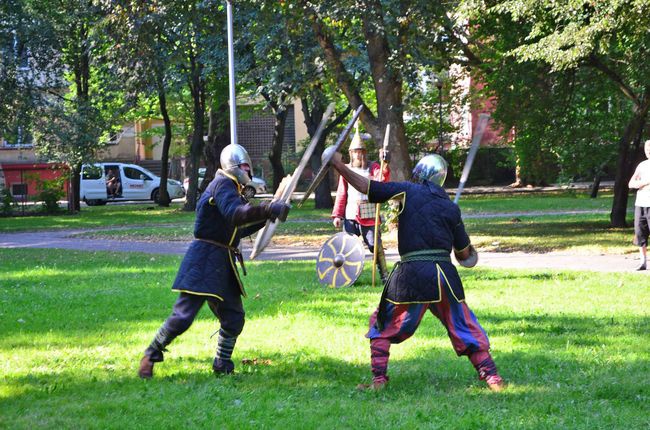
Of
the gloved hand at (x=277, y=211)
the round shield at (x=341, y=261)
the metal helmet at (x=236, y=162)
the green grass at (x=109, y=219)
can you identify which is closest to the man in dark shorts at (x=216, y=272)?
the metal helmet at (x=236, y=162)

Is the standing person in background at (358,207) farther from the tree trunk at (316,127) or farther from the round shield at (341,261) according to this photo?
the tree trunk at (316,127)

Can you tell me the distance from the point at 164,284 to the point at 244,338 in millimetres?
4288

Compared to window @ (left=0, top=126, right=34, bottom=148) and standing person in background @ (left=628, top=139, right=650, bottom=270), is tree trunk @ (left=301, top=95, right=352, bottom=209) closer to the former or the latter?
window @ (left=0, top=126, right=34, bottom=148)

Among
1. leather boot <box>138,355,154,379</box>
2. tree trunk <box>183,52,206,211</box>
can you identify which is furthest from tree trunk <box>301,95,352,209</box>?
leather boot <box>138,355,154,379</box>

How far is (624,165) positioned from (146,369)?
52.7 ft

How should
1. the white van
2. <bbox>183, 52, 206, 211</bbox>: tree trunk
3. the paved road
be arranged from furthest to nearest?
the white van, <bbox>183, 52, 206, 211</bbox>: tree trunk, the paved road

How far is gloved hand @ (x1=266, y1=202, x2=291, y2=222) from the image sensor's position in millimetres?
6344

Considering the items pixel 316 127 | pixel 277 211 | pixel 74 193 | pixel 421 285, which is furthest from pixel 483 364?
pixel 74 193

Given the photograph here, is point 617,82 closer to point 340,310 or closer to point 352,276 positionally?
point 352,276

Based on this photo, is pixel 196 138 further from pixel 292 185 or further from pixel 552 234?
pixel 292 185

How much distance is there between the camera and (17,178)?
1769 inches

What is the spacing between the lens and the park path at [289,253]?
48.0 feet

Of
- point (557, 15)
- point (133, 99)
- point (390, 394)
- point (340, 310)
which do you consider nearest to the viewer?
point (390, 394)

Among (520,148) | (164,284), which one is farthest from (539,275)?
(520,148)
